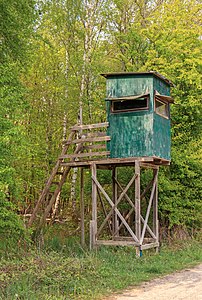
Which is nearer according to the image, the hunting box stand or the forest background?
the forest background

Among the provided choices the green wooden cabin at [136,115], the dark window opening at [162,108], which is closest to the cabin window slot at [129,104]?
the green wooden cabin at [136,115]

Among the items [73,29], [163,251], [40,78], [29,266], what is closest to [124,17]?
[73,29]

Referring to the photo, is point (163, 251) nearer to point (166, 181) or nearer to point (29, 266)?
point (166, 181)

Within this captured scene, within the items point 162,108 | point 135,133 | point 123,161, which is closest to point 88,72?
point 162,108

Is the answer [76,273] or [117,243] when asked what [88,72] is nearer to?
[117,243]

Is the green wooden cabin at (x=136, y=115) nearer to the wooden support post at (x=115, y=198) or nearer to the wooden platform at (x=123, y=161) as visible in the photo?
the wooden platform at (x=123, y=161)

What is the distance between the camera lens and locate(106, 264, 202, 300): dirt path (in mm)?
8289

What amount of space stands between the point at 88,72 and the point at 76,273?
38.6 feet

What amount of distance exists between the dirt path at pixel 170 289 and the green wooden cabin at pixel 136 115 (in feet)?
12.6

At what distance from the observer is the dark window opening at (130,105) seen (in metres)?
13.1

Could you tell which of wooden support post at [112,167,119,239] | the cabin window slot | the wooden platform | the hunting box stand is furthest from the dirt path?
the cabin window slot

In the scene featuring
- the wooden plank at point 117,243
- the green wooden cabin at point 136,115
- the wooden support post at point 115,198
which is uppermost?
the green wooden cabin at point 136,115

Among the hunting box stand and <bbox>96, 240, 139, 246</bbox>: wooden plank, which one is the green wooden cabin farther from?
<bbox>96, 240, 139, 246</bbox>: wooden plank

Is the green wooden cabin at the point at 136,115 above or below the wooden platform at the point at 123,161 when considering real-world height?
above
